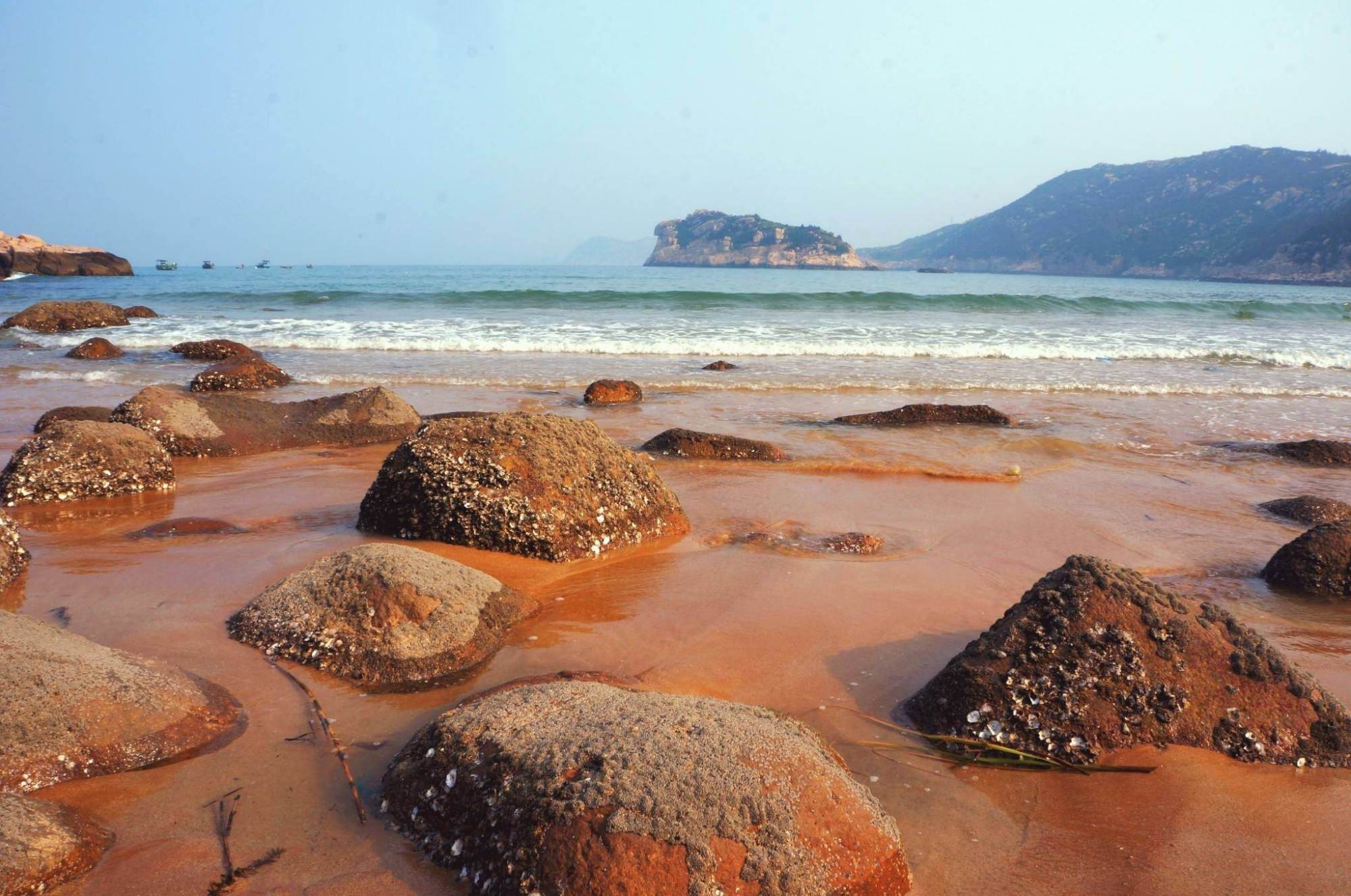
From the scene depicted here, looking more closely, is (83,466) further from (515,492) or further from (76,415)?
(515,492)

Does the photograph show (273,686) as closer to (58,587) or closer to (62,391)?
(58,587)

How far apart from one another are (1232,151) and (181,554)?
391ft

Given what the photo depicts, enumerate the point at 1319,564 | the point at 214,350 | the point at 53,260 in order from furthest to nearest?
the point at 53,260 → the point at 214,350 → the point at 1319,564

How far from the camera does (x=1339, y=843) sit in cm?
268

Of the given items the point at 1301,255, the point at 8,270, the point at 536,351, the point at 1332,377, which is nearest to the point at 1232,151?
the point at 1301,255

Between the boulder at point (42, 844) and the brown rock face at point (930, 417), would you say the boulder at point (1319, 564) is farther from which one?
the boulder at point (42, 844)

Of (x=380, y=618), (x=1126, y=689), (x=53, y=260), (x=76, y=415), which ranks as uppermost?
(x=53, y=260)

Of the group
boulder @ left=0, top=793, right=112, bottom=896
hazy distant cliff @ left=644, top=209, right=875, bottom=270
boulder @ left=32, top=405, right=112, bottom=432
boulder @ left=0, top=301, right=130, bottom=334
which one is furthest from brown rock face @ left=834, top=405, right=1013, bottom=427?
hazy distant cliff @ left=644, top=209, right=875, bottom=270

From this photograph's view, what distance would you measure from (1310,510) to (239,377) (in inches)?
501

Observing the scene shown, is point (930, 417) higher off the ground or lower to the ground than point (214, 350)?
lower

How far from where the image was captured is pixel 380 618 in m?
3.65

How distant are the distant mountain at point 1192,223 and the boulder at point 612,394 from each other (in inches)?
2750

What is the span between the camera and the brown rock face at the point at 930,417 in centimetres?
1005

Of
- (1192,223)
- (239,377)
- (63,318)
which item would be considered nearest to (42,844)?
(239,377)
